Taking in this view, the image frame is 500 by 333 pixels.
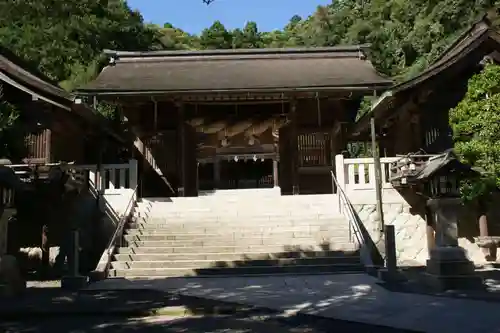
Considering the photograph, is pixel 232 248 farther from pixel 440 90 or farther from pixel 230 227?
pixel 440 90

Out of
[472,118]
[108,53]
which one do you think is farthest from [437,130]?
[108,53]

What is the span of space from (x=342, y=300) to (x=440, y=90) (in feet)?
31.6

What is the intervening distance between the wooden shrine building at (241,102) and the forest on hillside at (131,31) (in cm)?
628

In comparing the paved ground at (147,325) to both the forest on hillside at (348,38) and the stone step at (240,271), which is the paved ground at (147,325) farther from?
the forest on hillside at (348,38)

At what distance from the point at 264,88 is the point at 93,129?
20.7ft

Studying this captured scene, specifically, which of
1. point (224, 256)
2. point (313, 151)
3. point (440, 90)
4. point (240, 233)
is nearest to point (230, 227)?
point (240, 233)

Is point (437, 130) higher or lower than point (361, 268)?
higher

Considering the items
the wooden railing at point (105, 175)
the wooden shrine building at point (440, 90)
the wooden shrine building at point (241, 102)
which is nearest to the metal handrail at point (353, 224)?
the wooden shrine building at point (440, 90)

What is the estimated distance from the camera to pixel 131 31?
31.9 meters

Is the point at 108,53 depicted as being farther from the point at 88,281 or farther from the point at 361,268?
the point at 361,268

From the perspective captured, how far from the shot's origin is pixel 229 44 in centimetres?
4878

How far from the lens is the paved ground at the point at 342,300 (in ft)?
17.9

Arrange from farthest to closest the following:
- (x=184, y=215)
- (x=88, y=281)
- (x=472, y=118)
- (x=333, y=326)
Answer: (x=184, y=215) → (x=472, y=118) → (x=88, y=281) → (x=333, y=326)

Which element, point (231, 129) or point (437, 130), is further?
point (231, 129)
